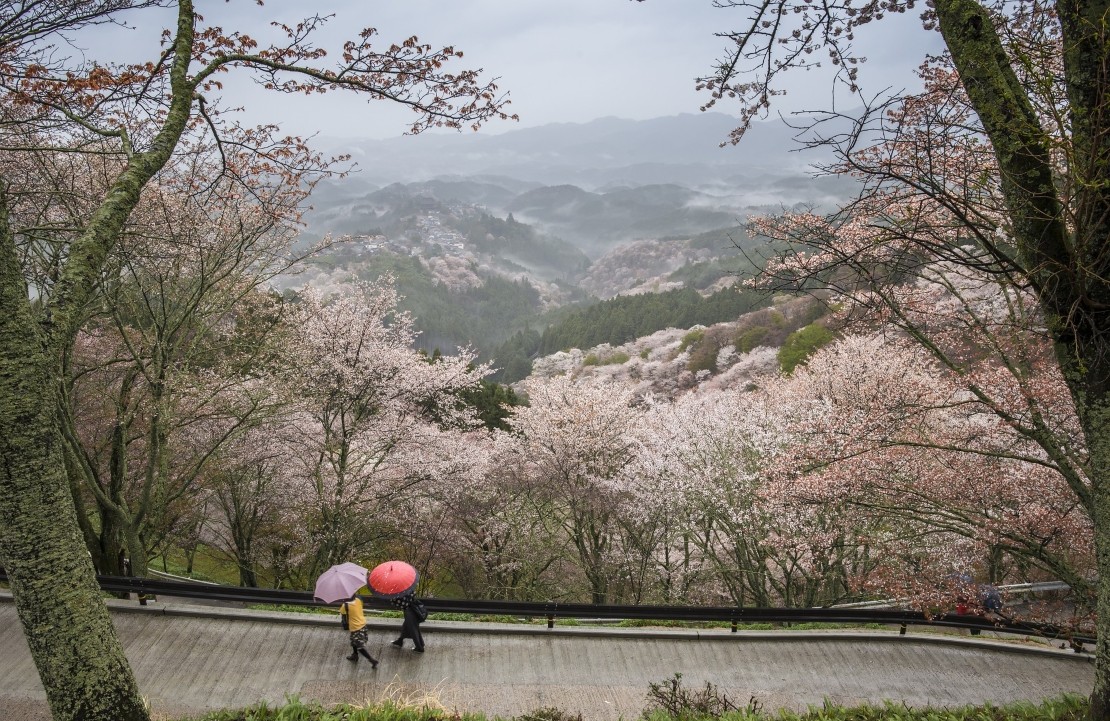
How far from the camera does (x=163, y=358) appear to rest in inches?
397

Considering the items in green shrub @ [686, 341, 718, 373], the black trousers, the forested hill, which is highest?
the forested hill

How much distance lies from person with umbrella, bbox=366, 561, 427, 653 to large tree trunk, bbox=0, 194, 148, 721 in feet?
11.3

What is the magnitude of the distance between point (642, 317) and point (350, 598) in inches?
2733

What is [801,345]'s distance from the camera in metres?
39.9

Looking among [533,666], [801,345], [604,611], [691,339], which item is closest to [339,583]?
[533,666]

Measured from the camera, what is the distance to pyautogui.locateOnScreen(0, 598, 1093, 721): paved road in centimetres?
691

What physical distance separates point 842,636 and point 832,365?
16.1m

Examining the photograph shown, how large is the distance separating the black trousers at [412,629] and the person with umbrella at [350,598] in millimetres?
500

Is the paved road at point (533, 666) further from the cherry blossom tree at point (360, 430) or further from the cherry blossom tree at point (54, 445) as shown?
the cherry blossom tree at point (360, 430)

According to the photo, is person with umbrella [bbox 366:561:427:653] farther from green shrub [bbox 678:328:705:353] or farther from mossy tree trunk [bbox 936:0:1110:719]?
green shrub [bbox 678:328:705:353]

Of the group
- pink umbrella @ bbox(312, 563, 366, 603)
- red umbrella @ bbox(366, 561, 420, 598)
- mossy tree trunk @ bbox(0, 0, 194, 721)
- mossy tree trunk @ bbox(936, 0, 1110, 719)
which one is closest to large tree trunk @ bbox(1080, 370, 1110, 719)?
mossy tree trunk @ bbox(936, 0, 1110, 719)

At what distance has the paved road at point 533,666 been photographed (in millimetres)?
6910

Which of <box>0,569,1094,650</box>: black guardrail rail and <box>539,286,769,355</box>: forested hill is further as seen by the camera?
<box>539,286,769,355</box>: forested hill

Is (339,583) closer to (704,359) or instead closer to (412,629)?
(412,629)
